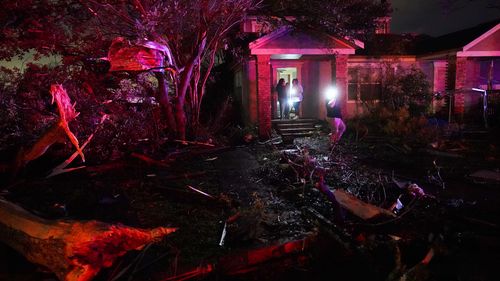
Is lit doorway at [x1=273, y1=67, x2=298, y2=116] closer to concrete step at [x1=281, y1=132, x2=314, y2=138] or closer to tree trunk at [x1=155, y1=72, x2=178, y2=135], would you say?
concrete step at [x1=281, y1=132, x2=314, y2=138]

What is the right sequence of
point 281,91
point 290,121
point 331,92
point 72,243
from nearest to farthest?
point 72,243, point 331,92, point 281,91, point 290,121

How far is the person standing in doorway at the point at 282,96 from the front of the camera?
14.1 metres

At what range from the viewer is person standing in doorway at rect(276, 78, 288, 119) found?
46.4 ft

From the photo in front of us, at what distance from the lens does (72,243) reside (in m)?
3.95

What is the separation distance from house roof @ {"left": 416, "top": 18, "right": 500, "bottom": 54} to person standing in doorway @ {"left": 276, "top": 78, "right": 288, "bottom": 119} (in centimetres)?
708

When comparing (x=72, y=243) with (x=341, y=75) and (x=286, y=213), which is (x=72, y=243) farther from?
(x=341, y=75)

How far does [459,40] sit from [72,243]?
17.1 m

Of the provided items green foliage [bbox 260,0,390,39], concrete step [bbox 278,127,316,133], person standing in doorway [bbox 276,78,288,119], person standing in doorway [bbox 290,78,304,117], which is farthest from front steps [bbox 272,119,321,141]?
green foliage [bbox 260,0,390,39]

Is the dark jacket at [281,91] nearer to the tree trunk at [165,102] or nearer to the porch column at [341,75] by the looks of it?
the porch column at [341,75]

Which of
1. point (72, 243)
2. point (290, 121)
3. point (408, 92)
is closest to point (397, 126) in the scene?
point (408, 92)

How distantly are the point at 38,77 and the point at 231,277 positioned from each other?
10206 mm

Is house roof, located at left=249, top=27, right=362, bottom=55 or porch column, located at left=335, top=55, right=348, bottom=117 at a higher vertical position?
house roof, located at left=249, top=27, right=362, bottom=55

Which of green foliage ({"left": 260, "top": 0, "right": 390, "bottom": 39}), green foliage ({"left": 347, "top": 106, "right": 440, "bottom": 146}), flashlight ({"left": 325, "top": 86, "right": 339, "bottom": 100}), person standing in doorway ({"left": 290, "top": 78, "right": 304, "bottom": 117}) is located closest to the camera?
green foliage ({"left": 347, "top": 106, "right": 440, "bottom": 146})

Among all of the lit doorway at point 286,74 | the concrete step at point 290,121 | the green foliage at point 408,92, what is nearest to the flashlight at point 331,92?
the concrete step at point 290,121
